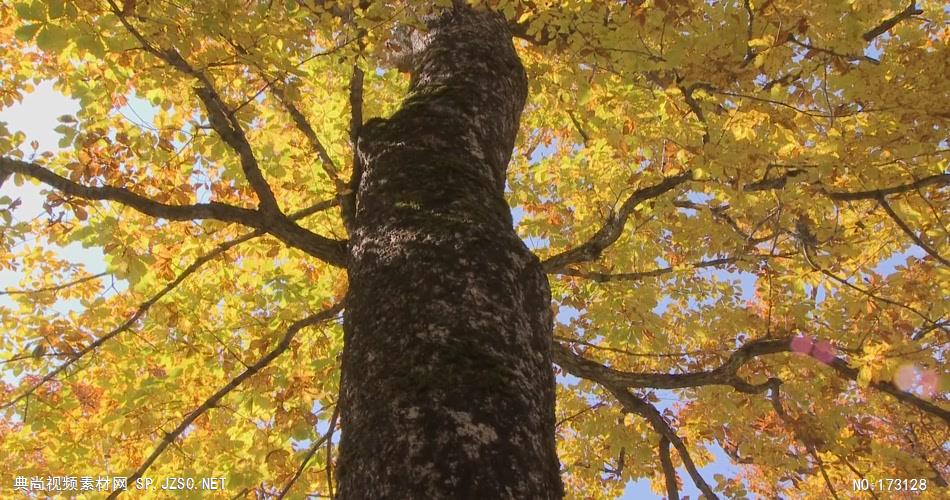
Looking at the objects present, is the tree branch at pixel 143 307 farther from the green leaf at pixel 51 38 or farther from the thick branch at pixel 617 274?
the thick branch at pixel 617 274

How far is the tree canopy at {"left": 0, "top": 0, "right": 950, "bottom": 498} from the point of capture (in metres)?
3.00

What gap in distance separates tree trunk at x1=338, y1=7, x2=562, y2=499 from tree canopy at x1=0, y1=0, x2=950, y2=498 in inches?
25.6

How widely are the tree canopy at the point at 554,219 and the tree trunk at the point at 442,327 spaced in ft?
2.13

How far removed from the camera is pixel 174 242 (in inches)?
177

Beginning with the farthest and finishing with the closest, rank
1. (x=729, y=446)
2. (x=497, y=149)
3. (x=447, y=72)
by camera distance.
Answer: (x=729, y=446) < (x=447, y=72) < (x=497, y=149)

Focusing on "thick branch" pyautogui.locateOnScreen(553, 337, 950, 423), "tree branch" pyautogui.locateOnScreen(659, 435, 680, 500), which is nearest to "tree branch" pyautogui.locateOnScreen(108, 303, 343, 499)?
"thick branch" pyautogui.locateOnScreen(553, 337, 950, 423)

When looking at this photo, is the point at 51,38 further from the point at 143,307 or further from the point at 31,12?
the point at 143,307

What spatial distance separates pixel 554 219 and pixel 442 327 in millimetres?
4946

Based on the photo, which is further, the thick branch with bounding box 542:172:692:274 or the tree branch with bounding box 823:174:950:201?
the thick branch with bounding box 542:172:692:274

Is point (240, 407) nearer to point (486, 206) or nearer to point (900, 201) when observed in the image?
point (486, 206)

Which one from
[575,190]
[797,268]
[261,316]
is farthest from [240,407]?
[797,268]

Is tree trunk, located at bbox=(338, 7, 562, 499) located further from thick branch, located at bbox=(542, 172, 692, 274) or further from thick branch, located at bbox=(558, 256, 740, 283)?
thick branch, located at bbox=(558, 256, 740, 283)

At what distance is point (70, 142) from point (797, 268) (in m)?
5.71

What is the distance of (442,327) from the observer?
1512mm
